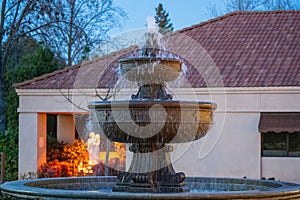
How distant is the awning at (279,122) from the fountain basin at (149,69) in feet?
32.9

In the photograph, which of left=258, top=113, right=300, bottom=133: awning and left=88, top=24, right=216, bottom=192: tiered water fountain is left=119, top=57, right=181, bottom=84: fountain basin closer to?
left=88, top=24, right=216, bottom=192: tiered water fountain

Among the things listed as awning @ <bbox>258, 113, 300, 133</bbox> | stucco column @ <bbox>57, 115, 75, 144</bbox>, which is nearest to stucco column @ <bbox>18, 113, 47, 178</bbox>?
stucco column @ <bbox>57, 115, 75, 144</bbox>

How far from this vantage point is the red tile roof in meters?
22.5

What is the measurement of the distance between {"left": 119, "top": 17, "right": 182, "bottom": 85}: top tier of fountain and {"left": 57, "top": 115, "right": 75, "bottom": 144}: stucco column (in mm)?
16296

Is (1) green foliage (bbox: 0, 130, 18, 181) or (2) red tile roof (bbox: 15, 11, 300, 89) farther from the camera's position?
(1) green foliage (bbox: 0, 130, 18, 181)

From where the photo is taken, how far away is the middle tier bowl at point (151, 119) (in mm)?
10445

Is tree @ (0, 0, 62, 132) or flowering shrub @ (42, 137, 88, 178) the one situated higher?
tree @ (0, 0, 62, 132)

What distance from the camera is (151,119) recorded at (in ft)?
34.3

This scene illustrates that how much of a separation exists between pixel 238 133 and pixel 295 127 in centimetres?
202

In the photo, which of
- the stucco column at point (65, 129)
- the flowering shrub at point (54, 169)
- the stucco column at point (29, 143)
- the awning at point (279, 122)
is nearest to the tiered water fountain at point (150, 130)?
the awning at point (279, 122)

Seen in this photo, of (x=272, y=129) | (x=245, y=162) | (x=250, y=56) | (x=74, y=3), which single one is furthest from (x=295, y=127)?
(x=74, y=3)

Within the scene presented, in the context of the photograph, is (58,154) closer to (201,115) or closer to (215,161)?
(215,161)

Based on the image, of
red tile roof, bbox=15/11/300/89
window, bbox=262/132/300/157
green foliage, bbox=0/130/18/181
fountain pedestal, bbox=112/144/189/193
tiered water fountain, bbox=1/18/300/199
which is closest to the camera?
tiered water fountain, bbox=1/18/300/199

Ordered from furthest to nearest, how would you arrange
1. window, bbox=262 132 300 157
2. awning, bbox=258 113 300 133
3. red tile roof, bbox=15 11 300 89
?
red tile roof, bbox=15 11 300 89 < window, bbox=262 132 300 157 < awning, bbox=258 113 300 133
